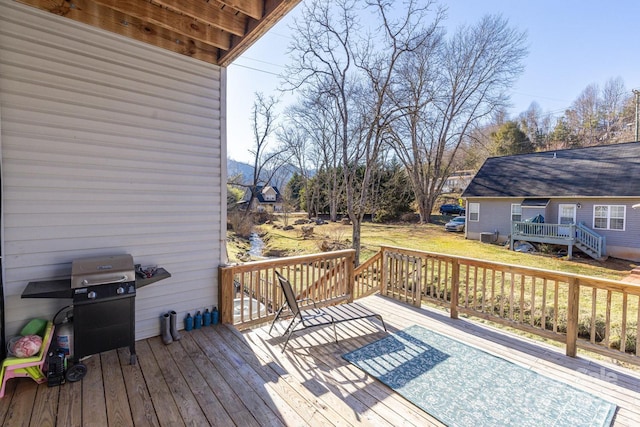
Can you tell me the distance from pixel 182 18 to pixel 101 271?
2.61 metres

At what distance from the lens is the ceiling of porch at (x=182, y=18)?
8.32ft

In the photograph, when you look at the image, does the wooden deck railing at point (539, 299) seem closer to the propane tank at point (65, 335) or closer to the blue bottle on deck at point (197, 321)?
the blue bottle on deck at point (197, 321)

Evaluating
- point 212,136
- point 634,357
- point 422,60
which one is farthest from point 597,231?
point 212,136

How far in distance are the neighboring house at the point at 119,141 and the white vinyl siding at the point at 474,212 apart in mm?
14781

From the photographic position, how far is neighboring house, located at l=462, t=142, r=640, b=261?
10773 millimetres

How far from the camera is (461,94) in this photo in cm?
1884

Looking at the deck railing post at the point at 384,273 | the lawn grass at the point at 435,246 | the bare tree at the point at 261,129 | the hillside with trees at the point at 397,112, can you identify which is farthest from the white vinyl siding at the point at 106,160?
the bare tree at the point at 261,129

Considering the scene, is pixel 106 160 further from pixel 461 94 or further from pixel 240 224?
pixel 461 94

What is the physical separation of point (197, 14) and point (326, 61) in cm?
697

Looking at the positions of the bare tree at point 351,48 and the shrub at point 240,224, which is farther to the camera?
the shrub at point 240,224

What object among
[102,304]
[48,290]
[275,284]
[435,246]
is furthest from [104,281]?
[435,246]

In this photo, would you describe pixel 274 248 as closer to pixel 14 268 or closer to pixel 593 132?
pixel 14 268

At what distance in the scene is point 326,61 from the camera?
887cm

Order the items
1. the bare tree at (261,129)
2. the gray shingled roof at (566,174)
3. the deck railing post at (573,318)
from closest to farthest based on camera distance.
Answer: the deck railing post at (573,318) → the gray shingled roof at (566,174) → the bare tree at (261,129)
